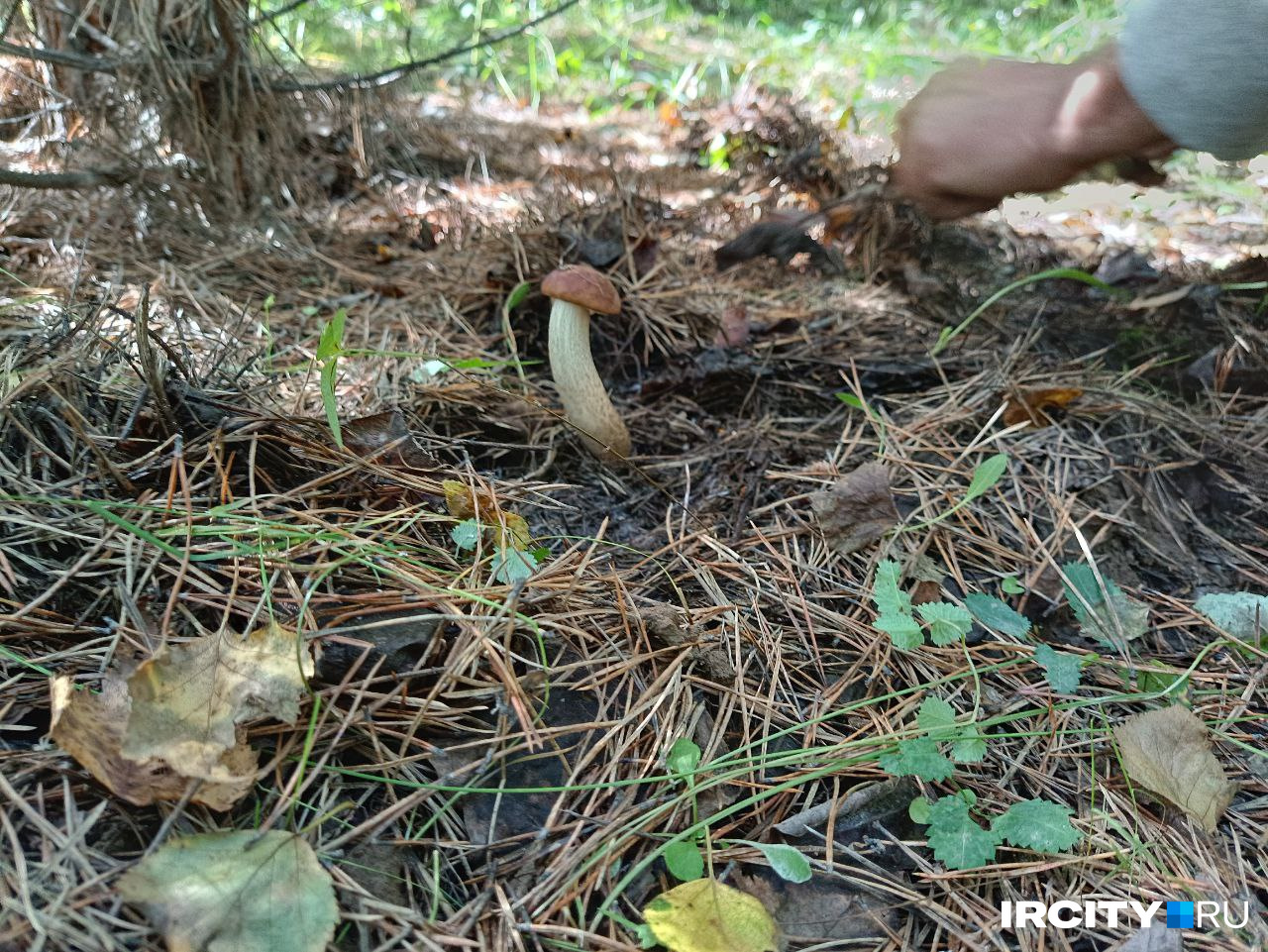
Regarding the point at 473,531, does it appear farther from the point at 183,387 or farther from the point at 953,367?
the point at 953,367

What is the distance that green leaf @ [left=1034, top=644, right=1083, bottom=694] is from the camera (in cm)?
135

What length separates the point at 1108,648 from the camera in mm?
1521

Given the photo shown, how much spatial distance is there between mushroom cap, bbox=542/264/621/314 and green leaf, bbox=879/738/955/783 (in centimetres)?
119

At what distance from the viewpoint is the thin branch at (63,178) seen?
199 centimetres

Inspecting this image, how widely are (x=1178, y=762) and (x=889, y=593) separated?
52 cm

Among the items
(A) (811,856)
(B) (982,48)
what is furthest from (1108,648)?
(B) (982,48)

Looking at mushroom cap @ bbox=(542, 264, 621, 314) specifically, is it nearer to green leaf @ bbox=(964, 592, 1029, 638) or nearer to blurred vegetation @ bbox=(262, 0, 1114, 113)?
green leaf @ bbox=(964, 592, 1029, 638)

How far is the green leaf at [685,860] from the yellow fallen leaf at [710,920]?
1cm

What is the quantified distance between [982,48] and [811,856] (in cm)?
697

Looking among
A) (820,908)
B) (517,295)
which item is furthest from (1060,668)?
(517,295)

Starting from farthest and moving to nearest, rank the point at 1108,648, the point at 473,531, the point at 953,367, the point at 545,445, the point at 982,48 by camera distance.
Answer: the point at 982,48
the point at 953,367
the point at 545,445
the point at 1108,648
the point at 473,531

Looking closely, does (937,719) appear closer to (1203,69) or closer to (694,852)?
(694,852)

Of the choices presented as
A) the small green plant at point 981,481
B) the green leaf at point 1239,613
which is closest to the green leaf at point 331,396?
the small green plant at point 981,481

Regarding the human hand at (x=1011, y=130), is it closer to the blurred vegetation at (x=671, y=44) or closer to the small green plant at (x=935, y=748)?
the small green plant at (x=935, y=748)
